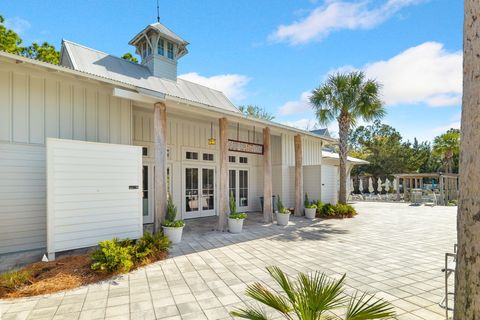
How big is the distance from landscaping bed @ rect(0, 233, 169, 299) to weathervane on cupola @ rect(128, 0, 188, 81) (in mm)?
7046

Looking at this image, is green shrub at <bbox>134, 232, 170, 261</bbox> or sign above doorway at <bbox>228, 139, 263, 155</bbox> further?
sign above doorway at <bbox>228, 139, 263, 155</bbox>

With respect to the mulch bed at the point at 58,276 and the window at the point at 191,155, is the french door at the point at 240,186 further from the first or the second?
the mulch bed at the point at 58,276

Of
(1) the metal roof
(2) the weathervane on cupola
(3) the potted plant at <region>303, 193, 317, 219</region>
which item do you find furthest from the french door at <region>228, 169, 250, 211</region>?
(2) the weathervane on cupola

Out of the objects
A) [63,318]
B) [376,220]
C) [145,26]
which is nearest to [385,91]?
[376,220]

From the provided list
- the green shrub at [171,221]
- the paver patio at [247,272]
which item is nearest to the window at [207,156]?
the paver patio at [247,272]

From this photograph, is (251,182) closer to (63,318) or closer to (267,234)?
(267,234)

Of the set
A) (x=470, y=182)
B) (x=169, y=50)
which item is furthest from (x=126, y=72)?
(x=470, y=182)

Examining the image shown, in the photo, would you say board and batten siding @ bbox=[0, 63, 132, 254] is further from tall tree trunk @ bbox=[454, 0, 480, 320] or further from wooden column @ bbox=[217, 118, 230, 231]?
tall tree trunk @ bbox=[454, 0, 480, 320]

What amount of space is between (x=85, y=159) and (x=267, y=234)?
14.9 feet

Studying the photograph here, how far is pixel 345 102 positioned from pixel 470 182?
891cm

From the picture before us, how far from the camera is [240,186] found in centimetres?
1058

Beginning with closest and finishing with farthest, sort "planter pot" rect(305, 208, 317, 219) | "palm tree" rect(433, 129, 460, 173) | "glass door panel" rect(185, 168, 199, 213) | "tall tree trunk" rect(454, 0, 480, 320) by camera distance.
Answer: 1. "tall tree trunk" rect(454, 0, 480, 320)
2. "glass door panel" rect(185, 168, 199, 213)
3. "planter pot" rect(305, 208, 317, 219)
4. "palm tree" rect(433, 129, 460, 173)

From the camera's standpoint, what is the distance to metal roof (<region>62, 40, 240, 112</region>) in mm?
7586

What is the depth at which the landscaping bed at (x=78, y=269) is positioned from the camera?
11.1 ft
